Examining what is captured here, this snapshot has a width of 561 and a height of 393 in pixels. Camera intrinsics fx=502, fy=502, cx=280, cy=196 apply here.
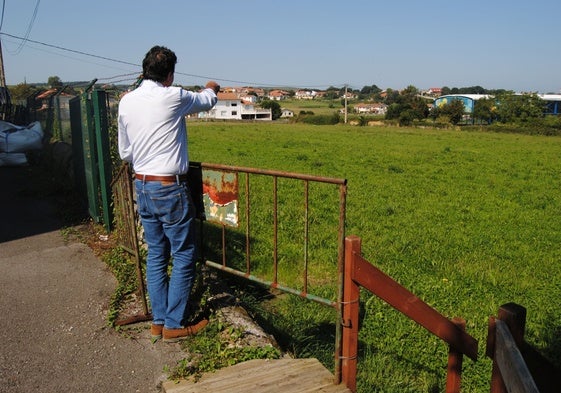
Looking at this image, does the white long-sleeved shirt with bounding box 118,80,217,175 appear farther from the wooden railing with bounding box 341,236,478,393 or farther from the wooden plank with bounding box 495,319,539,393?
the wooden plank with bounding box 495,319,539,393

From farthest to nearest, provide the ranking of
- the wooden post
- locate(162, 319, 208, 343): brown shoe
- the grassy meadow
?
the grassy meadow → locate(162, 319, 208, 343): brown shoe → the wooden post

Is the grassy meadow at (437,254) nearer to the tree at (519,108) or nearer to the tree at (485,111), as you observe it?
the tree at (519,108)

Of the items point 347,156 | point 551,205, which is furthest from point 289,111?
point 551,205

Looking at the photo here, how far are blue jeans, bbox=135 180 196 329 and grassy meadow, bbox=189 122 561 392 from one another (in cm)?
123

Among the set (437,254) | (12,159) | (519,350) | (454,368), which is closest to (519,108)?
(437,254)

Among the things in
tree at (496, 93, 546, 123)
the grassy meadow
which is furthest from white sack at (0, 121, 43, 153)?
tree at (496, 93, 546, 123)

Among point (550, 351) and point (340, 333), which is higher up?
point (340, 333)

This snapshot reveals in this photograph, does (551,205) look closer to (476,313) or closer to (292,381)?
(476,313)

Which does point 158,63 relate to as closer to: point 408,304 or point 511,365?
point 408,304

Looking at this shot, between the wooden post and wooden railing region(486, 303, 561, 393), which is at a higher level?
wooden railing region(486, 303, 561, 393)

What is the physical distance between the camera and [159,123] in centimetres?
352

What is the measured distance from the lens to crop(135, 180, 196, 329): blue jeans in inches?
142

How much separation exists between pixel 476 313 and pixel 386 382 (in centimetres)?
188

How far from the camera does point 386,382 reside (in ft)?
13.9
